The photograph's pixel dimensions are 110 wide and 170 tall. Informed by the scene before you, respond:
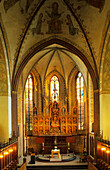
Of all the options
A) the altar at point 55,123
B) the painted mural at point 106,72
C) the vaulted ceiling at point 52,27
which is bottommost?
the altar at point 55,123

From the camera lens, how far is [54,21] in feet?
70.2

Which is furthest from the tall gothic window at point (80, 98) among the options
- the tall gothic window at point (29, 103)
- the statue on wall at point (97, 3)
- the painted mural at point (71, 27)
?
the statue on wall at point (97, 3)

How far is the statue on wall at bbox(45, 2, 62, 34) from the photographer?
2020cm

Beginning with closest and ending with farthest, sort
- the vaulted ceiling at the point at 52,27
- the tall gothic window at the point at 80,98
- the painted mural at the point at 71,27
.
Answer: the vaulted ceiling at the point at 52,27 < the painted mural at the point at 71,27 < the tall gothic window at the point at 80,98

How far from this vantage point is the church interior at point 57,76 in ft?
63.4

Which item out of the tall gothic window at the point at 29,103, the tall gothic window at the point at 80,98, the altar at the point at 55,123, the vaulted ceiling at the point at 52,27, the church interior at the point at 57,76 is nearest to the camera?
the vaulted ceiling at the point at 52,27

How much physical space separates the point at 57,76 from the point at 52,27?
35.2 feet

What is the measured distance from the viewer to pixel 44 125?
27.1 m

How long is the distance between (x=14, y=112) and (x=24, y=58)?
197 inches

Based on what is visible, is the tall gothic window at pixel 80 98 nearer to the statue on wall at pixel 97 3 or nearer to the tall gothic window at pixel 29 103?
the tall gothic window at pixel 29 103

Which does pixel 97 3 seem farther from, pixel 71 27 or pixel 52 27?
pixel 52 27

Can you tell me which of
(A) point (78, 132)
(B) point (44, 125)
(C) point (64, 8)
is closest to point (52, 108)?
(B) point (44, 125)

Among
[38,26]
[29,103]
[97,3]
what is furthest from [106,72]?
[29,103]

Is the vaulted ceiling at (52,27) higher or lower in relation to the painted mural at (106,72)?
higher
